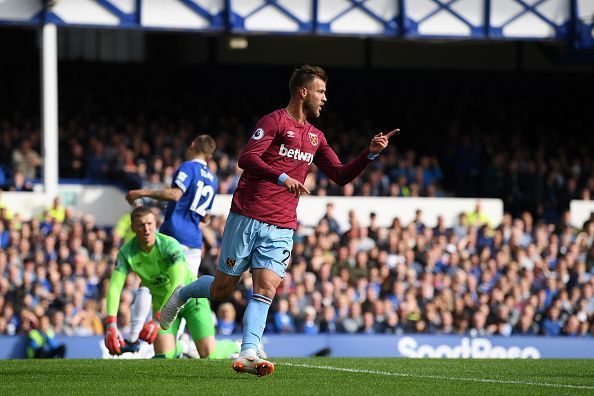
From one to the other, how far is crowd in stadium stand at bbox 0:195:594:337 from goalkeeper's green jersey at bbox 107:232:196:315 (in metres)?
6.19

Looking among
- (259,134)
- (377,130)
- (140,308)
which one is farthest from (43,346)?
(377,130)

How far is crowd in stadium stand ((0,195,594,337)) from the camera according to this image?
20.1 m

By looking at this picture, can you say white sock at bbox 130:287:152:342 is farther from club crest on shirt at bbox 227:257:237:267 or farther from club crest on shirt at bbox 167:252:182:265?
club crest on shirt at bbox 227:257:237:267

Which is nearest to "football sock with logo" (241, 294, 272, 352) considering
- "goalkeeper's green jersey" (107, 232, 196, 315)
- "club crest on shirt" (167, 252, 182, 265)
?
"goalkeeper's green jersey" (107, 232, 196, 315)

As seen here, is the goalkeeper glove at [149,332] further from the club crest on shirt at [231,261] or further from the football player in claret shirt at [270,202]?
the club crest on shirt at [231,261]

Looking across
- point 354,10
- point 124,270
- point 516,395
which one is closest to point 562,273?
point 354,10

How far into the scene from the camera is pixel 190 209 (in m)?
13.6

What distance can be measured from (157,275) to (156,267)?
10cm

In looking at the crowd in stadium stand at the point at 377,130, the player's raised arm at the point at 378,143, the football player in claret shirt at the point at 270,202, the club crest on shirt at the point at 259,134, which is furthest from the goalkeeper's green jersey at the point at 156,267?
the crowd in stadium stand at the point at 377,130

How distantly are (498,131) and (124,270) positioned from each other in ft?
65.6

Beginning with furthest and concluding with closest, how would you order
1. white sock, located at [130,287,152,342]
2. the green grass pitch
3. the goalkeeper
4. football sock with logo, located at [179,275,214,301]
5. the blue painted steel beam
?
the blue painted steel beam, white sock, located at [130,287,152,342], the goalkeeper, football sock with logo, located at [179,275,214,301], the green grass pitch

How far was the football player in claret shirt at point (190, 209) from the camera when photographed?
13.5 meters

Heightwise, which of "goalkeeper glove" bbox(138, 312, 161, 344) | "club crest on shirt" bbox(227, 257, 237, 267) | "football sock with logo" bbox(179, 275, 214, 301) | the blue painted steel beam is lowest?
"goalkeeper glove" bbox(138, 312, 161, 344)

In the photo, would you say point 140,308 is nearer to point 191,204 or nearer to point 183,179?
point 191,204
